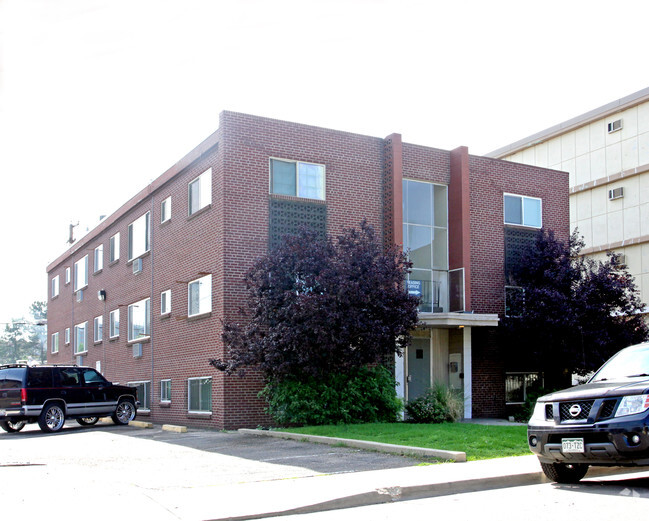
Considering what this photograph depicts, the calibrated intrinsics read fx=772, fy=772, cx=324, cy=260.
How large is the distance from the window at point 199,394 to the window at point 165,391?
1.79 metres

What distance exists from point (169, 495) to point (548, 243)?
16.8 metres

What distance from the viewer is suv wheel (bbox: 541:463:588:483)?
9.61m

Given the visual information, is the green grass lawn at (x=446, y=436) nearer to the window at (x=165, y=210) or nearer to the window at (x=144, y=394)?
the window at (x=144, y=394)

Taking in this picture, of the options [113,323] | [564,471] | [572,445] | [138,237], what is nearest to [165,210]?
[138,237]

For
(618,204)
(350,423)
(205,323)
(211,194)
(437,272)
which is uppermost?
(618,204)

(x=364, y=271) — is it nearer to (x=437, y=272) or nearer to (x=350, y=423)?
(x=350, y=423)

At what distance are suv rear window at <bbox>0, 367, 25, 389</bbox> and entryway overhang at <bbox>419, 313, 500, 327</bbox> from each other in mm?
10359

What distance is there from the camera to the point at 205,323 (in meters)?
20.4

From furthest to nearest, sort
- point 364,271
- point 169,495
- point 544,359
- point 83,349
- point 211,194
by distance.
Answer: point 83,349 → point 544,359 → point 211,194 → point 364,271 → point 169,495

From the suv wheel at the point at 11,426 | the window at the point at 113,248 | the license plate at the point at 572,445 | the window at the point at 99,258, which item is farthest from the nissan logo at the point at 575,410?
the window at the point at 99,258

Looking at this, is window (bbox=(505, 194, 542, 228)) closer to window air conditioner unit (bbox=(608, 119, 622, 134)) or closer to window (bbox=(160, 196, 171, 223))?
window (bbox=(160, 196, 171, 223))

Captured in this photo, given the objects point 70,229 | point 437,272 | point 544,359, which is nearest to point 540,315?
point 544,359

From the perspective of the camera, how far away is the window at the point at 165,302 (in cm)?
2328

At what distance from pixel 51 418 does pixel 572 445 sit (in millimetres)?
14979
